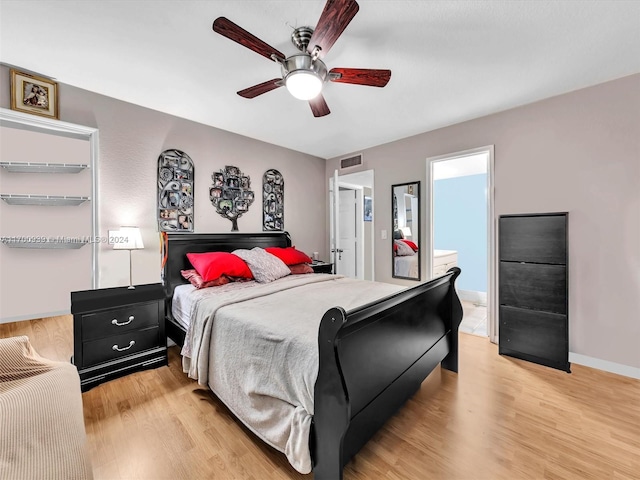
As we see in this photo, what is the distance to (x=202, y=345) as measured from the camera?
6.43 feet

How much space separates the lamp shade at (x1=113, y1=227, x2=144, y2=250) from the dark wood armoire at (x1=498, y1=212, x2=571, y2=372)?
3440 millimetres

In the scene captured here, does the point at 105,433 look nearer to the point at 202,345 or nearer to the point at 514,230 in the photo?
the point at 202,345

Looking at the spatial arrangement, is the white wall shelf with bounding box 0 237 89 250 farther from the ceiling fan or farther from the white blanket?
the ceiling fan

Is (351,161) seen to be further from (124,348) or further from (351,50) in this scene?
(124,348)

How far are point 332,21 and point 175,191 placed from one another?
2.40 metres

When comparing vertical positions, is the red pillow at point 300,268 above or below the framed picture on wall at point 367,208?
below

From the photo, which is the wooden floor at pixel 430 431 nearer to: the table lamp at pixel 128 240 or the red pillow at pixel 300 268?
the table lamp at pixel 128 240

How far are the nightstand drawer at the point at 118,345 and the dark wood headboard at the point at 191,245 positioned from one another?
39cm

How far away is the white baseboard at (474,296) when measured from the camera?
186 inches

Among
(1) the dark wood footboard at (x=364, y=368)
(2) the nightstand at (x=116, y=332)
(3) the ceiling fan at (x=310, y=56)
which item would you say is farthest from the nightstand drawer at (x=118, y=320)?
(3) the ceiling fan at (x=310, y=56)

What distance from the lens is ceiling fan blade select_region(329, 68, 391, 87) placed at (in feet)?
5.79

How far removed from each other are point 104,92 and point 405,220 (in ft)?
11.7

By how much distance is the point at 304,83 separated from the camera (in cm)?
177

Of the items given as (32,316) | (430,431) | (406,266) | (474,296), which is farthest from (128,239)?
(474,296)
